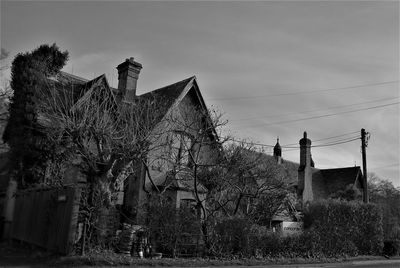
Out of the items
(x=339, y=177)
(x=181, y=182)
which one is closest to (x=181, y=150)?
(x=181, y=182)

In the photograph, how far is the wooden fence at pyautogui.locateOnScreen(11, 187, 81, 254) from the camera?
13.7 m

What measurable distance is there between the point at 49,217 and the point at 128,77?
11.3 m

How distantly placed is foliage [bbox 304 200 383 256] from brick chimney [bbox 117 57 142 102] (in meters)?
12.5

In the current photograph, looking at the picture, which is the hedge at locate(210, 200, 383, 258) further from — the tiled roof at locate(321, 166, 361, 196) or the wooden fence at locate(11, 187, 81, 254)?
the tiled roof at locate(321, 166, 361, 196)

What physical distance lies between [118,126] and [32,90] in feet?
14.8

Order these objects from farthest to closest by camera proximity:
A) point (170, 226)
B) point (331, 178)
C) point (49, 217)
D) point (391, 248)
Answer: point (331, 178), point (391, 248), point (170, 226), point (49, 217)

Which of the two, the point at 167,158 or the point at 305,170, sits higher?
the point at 305,170

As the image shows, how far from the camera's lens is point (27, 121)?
18422 mm

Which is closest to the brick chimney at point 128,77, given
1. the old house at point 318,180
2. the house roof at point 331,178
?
the old house at point 318,180

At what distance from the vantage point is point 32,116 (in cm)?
1844

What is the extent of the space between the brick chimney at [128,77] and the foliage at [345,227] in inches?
493

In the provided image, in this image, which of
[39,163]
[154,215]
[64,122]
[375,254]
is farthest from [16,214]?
[375,254]

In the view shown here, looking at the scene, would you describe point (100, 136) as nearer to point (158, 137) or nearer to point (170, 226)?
point (158, 137)

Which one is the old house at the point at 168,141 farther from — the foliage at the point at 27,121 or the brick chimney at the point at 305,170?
the brick chimney at the point at 305,170
